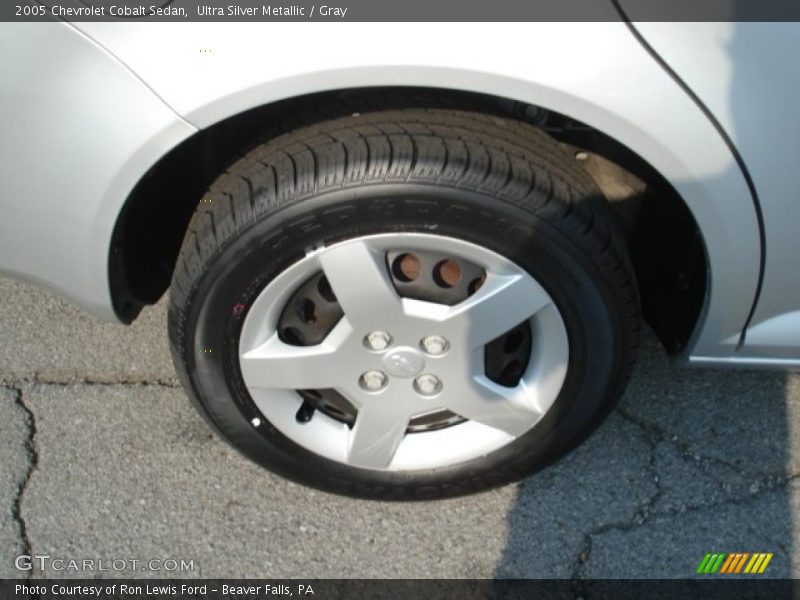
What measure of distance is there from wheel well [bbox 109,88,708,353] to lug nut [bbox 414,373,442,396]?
529 mm

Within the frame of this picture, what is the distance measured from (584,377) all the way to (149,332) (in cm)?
121

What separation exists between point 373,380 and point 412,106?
1.84ft

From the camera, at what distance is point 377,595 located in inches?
76.9

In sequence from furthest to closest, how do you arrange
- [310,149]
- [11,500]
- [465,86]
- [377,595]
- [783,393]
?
[783,393]
[11,500]
[377,595]
[310,149]
[465,86]

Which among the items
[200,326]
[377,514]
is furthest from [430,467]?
[200,326]

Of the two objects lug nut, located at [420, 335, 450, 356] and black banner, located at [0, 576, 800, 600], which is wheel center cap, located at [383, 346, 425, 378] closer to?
lug nut, located at [420, 335, 450, 356]

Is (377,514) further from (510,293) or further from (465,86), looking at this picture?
(465,86)

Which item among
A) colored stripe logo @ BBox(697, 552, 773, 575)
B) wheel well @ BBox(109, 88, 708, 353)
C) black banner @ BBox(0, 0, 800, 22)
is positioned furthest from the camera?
A: colored stripe logo @ BBox(697, 552, 773, 575)

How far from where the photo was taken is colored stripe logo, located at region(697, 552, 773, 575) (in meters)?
2.00

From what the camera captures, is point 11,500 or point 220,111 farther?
point 11,500

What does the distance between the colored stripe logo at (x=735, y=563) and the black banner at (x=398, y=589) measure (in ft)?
0.07

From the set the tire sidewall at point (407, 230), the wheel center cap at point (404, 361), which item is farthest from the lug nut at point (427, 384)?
the tire sidewall at point (407, 230)

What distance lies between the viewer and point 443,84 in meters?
1.51

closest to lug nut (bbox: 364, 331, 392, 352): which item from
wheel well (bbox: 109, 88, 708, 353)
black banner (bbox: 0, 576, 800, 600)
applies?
wheel well (bbox: 109, 88, 708, 353)
